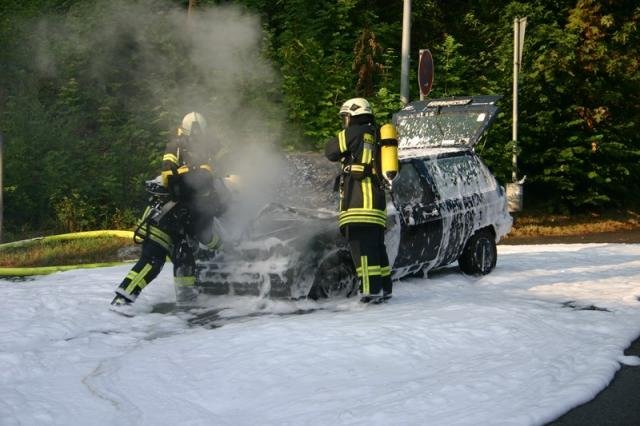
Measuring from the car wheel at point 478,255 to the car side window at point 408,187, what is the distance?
112 centimetres

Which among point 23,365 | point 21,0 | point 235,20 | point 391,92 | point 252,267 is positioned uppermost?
point 21,0

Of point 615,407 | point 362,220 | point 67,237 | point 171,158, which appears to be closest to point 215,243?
point 171,158

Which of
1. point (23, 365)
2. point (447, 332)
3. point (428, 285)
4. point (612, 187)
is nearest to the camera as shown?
point (23, 365)

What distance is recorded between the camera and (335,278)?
7.64 meters

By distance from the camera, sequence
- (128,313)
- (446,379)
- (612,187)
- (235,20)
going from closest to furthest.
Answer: (446,379)
(128,313)
(235,20)
(612,187)

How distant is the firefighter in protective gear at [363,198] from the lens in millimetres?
7277

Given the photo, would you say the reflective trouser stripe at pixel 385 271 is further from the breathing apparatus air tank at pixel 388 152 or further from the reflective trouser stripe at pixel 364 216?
the breathing apparatus air tank at pixel 388 152

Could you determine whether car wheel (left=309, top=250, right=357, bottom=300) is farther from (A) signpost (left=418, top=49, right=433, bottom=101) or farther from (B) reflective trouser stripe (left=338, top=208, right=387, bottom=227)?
(A) signpost (left=418, top=49, right=433, bottom=101)

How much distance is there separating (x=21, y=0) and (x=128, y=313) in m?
14.4

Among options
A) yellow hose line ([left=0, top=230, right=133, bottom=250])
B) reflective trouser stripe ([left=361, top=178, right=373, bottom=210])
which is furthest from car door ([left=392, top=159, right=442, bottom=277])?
yellow hose line ([left=0, top=230, right=133, bottom=250])

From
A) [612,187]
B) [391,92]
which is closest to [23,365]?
[391,92]

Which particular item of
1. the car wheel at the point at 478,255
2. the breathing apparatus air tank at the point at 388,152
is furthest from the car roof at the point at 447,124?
the breathing apparatus air tank at the point at 388,152

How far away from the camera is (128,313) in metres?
7.40

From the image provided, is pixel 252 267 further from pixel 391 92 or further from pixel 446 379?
pixel 391 92
